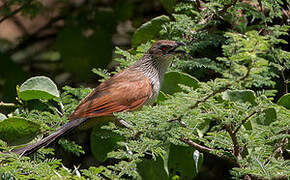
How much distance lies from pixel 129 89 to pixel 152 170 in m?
0.91

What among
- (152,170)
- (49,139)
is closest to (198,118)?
(152,170)

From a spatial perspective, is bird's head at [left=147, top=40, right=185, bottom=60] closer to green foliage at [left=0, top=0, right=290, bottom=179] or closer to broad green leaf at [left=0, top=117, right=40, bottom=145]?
green foliage at [left=0, top=0, right=290, bottom=179]

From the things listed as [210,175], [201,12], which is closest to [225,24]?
[201,12]

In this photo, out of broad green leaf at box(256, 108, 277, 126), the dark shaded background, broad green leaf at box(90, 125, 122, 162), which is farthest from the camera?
the dark shaded background

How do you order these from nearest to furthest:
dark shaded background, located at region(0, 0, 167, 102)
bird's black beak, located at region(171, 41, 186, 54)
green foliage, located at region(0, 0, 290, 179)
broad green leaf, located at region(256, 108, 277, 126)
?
green foliage, located at region(0, 0, 290, 179), broad green leaf, located at region(256, 108, 277, 126), bird's black beak, located at region(171, 41, 186, 54), dark shaded background, located at region(0, 0, 167, 102)

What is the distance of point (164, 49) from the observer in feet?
11.0

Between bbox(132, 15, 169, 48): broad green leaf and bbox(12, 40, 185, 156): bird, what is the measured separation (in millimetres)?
97

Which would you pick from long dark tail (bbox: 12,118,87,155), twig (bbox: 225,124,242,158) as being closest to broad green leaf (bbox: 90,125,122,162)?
long dark tail (bbox: 12,118,87,155)

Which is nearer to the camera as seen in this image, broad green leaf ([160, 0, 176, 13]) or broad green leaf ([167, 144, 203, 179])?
broad green leaf ([167, 144, 203, 179])

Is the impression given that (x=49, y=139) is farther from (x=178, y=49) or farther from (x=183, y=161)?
(x=178, y=49)

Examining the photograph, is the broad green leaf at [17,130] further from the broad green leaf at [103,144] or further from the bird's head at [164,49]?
the bird's head at [164,49]

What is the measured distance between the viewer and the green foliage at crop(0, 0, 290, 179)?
6.21ft

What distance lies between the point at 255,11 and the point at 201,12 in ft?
1.13

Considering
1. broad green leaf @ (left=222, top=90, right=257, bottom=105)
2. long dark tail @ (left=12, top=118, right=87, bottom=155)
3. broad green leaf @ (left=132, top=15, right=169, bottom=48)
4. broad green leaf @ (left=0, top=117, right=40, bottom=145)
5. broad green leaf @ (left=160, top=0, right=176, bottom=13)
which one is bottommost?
long dark tail @ (left=12, top=118, right=87, bottom=155)
